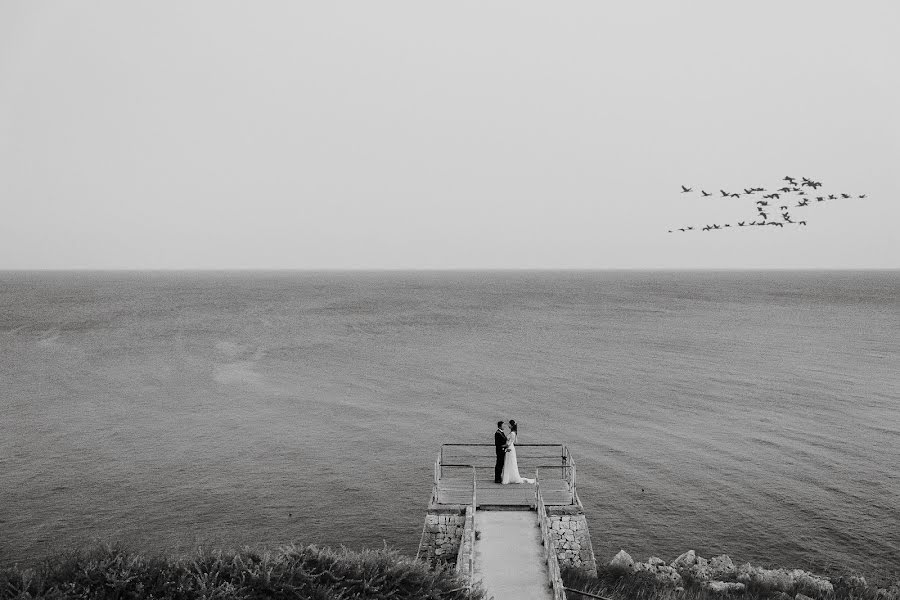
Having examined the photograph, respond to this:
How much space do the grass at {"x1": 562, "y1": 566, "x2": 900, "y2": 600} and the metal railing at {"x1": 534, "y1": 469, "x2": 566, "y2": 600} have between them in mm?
1741

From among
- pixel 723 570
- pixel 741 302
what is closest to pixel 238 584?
pixel 723 570

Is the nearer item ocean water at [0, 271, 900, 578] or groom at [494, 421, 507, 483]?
groom at [494, 421, 507, 483]

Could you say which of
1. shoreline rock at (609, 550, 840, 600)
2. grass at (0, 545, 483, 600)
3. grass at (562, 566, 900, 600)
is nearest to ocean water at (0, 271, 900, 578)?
shoreline rock at (609, 550, 840, 600)

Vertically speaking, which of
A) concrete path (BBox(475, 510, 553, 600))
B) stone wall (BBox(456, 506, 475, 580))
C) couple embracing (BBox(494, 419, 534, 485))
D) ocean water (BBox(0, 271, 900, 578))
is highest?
couple embracing (BBox(494, 419, 534, 485))

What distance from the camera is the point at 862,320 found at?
92.7 metres

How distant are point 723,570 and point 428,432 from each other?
58.9 ft

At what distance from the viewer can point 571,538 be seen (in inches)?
632

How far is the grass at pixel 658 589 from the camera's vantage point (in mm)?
15625

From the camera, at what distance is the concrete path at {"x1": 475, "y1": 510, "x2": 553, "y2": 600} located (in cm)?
1243

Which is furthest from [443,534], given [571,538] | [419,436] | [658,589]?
[419,436]

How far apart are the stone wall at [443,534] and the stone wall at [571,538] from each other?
2400 mm

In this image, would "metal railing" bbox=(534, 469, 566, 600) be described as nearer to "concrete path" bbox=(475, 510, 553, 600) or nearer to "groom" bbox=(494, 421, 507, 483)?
"concrete path" bbox=(475, 510, 553, 600)

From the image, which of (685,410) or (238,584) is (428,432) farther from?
(238,584)

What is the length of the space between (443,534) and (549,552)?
374cm
